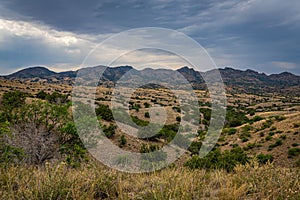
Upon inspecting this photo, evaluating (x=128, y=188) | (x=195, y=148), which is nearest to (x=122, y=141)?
(x=195, y=148)

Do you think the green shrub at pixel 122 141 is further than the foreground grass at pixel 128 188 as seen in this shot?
Yes

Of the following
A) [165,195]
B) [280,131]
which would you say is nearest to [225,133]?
[280,131]

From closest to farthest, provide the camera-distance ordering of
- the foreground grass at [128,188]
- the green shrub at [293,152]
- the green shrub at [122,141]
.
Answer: the foreground grass at [128,188] → the green shrub at [122,141] → the green shrub at [293,152]

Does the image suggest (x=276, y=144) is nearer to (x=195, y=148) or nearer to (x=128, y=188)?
(x=195, y=148)

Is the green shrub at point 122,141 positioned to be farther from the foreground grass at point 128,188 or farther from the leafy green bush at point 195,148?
the foreground grass at point 128,188

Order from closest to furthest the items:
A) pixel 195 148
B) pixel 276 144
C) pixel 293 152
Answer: pixel 293 152, pixel 276 144, pixel 195 148

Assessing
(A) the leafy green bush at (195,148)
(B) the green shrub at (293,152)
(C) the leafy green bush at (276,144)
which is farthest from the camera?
(A) the leafy green bush at (195,148)

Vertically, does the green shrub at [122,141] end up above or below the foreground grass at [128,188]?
below

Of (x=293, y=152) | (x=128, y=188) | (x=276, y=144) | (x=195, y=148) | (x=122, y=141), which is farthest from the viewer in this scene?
(x=195, y=148)

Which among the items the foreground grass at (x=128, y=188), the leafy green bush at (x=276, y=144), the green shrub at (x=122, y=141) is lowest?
the leafy green bush at (x=276, y=144)

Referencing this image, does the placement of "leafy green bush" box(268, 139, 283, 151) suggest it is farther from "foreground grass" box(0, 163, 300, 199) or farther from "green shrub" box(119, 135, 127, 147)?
"foreground grass" box(0, 163, 300, 199)

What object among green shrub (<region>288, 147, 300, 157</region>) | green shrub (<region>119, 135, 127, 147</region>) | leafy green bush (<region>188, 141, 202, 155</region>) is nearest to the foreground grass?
green shrub (<region>119, 135, 127, 147</region>)

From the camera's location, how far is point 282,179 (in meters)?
5.30

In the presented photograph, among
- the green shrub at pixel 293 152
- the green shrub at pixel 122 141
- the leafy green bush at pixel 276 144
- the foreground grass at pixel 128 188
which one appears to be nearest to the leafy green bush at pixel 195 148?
the leafy green bush at pixel 276 144
